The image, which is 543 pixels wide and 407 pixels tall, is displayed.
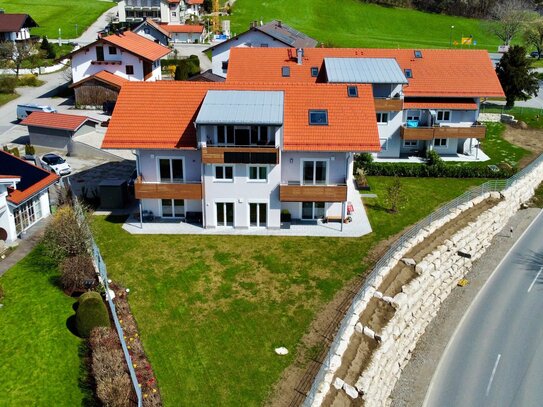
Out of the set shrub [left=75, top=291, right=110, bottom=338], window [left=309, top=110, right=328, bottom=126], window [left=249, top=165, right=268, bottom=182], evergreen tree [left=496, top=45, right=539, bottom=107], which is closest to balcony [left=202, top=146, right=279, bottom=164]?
window [left=249, top=165, right=268, bottom=182]

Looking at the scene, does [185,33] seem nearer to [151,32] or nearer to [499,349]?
[151,32]

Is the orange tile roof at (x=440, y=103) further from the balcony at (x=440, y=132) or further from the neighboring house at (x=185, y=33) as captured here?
the neighboring house at (x=185, y=33)

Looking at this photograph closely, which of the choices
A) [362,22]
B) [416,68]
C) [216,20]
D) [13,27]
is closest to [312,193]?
[416,68]

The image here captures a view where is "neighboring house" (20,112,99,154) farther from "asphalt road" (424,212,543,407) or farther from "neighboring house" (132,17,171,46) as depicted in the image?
"neighboring house" (132,17,171,46)

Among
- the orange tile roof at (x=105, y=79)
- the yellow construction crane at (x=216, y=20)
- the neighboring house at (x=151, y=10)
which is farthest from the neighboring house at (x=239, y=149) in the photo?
the yellow construction crane at (x=216, y=20)

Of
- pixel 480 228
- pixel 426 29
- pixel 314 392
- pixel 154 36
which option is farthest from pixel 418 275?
pixel 426 29
